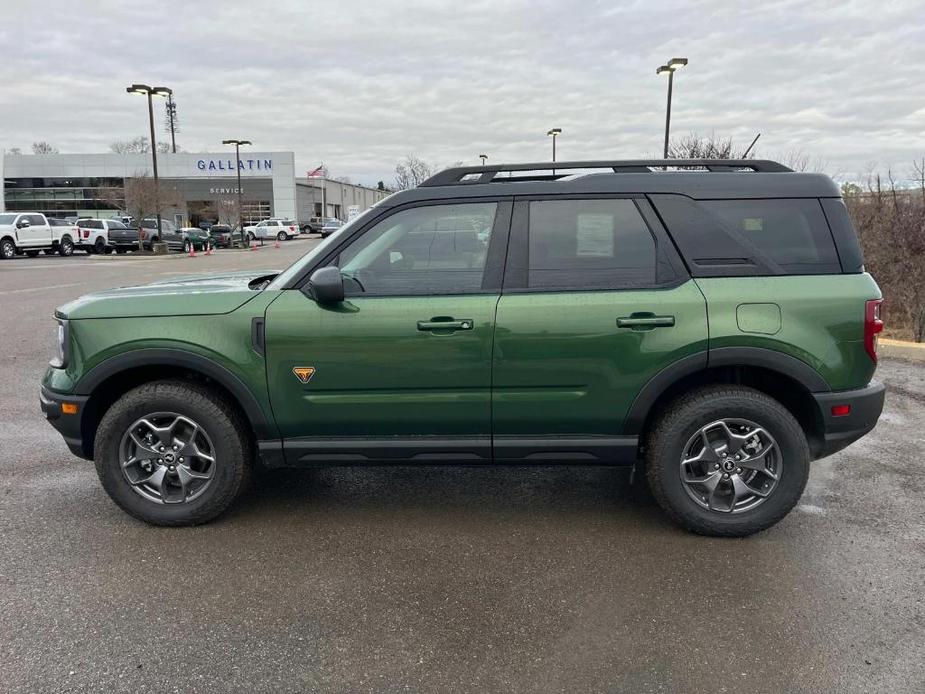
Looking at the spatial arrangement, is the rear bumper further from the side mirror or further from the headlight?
the headlight

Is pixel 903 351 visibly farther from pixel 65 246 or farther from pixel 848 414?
pixel 65 246

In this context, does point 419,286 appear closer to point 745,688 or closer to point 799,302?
point 799,302

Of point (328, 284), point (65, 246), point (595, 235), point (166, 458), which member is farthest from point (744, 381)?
point (65, 246)

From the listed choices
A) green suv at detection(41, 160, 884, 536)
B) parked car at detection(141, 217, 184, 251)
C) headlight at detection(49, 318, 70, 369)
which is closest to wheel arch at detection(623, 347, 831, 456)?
green suv at detection(41, 160, 884, 536)

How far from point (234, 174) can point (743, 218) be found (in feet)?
240

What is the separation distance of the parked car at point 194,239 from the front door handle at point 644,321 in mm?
37175

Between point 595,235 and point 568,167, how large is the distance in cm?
46

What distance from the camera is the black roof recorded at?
357 centimetres

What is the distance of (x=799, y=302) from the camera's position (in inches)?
135

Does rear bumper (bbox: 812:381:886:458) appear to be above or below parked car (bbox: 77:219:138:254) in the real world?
below

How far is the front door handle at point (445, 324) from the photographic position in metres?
3.46

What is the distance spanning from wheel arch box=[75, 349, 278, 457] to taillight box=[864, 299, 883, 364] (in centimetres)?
302

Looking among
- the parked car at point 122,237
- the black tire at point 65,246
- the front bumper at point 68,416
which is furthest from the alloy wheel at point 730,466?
the parked car at point 122,237

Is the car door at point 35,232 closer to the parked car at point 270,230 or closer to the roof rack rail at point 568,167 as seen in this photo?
the parked car at point 270,230
